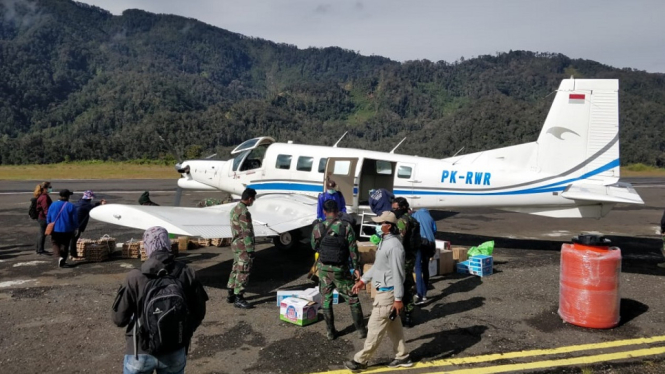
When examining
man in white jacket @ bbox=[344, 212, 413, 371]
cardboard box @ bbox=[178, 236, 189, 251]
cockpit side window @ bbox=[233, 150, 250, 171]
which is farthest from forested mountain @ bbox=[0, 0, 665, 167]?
man in white jacket @ bbox=[344, 212, 413, 371]

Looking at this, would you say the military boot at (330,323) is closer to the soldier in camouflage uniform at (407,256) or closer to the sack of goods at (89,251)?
the soldier in camouflage uniform at (407,256)

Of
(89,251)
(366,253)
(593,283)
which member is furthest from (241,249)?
(593,283)

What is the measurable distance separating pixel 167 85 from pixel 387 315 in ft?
590

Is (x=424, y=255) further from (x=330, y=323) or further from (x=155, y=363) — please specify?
(x=155, y=363)

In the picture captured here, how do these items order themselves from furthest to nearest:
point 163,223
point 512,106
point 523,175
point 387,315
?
point 512,106
point 523,175
point 163,223
point 387,315

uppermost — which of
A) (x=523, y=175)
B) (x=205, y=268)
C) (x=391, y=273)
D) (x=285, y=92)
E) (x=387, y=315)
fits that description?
(x=285, y=92)

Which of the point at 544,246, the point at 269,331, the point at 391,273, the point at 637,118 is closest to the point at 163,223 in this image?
the point at 269,331

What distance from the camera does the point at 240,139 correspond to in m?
106

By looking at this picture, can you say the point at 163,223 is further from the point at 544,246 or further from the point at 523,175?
the point at 544,246

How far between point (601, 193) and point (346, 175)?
20.1 feet

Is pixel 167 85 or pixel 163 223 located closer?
pixel 163 223

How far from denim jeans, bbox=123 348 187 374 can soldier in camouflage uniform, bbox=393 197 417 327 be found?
11.6ft

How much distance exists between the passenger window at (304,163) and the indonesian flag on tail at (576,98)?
668cm

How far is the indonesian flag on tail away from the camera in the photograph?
1084 centimetres
